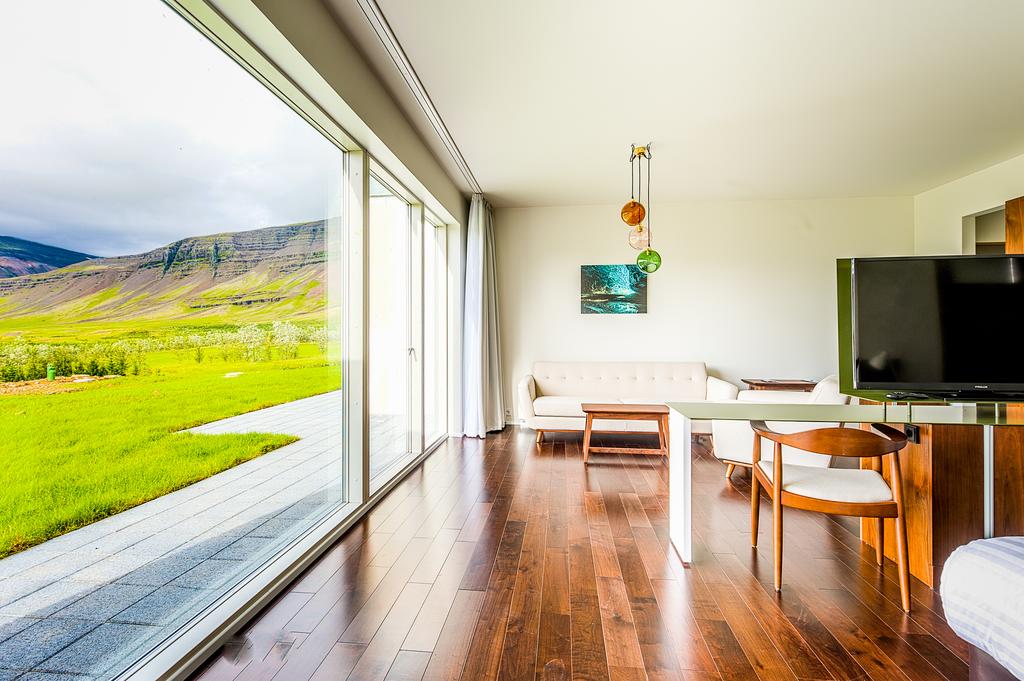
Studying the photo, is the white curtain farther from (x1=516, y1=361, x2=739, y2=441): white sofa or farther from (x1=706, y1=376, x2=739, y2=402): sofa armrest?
(x1=706, y1=376, x2=739, y2=402): sofa armrest

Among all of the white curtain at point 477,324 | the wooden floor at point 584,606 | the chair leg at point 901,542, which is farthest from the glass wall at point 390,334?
the chair leg at point 901,542

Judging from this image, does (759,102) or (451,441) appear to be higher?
(759,102)

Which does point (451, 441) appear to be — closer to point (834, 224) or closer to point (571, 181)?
point (571, 181)

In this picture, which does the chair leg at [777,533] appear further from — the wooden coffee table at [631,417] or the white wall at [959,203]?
the white wall at [959,203]

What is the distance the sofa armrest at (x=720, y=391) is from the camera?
4.71m

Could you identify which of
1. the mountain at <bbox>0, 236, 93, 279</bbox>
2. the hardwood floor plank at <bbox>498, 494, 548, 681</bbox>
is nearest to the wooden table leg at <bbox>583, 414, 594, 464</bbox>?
the hardwood floor plank at <bbox>498, 494, 548, 681</bbox>

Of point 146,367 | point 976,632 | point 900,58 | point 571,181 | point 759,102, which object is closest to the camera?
point 976,632

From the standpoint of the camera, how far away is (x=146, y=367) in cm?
151

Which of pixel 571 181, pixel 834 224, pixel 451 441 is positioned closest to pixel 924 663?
pixel 451 441

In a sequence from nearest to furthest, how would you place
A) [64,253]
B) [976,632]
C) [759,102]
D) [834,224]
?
[976,632], [64,253], [759,102], [834,224]

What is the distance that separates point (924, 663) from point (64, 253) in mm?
2880

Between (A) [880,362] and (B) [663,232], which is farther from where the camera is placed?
(B) [663,232]

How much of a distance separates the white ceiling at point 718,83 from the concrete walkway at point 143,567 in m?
2.18

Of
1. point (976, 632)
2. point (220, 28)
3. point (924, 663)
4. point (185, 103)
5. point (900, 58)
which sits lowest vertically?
point (924, 663)
